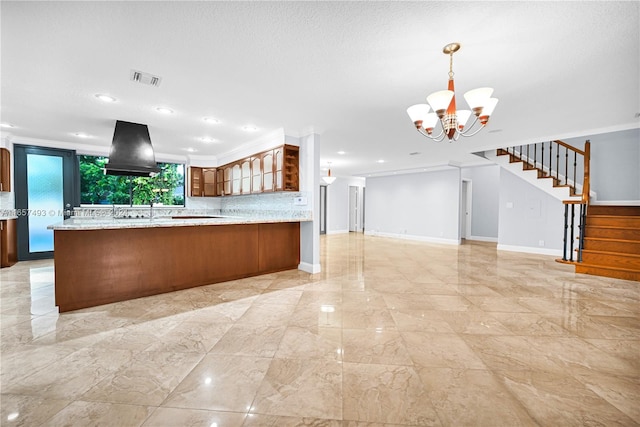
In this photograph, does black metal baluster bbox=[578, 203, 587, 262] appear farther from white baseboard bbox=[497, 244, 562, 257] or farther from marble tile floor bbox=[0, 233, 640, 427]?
white baseboard bbox=[497, 244, 562, 257]

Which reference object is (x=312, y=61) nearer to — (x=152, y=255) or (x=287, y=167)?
(x=287, y=167)

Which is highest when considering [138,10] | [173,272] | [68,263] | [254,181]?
[138,10]

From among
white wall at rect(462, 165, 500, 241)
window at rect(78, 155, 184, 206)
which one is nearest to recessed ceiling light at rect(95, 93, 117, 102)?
window at rect(78, 155, 184, 206)

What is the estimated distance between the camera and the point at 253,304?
10.0 feet

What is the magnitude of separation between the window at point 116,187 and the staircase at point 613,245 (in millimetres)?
8729

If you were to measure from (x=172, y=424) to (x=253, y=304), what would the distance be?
170 centimetres

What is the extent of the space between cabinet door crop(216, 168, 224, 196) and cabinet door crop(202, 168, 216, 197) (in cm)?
11

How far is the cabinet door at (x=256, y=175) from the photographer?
17.1 feet

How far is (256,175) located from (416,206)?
234 inches

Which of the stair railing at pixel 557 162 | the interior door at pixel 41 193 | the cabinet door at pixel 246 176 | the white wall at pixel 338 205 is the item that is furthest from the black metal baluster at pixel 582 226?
the interior door at pixel 41 193

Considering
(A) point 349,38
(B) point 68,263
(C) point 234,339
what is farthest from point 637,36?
(B) point 68,263

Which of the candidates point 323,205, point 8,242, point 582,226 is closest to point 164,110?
point 8,242

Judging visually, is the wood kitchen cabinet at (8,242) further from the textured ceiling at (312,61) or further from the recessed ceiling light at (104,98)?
the recessed ceiling light at (104,98)

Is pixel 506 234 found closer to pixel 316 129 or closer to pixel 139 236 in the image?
pixel 316 129
